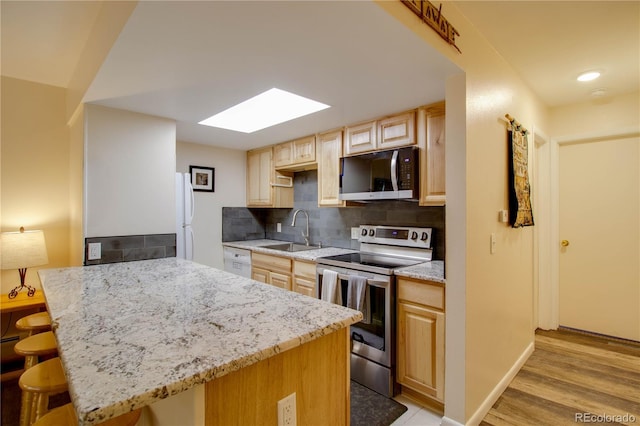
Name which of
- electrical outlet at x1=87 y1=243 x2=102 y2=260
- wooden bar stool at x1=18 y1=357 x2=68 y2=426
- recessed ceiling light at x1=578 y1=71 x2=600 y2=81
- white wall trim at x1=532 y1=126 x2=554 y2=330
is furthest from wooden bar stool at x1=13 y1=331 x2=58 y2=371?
white wall trim at x1=532 y1=126 x2=554 y2=330

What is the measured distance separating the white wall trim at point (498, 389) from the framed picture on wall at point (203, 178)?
11.0 ft

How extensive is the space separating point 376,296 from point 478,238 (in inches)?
32.1

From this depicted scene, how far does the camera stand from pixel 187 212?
3.04 meters

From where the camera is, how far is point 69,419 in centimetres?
108

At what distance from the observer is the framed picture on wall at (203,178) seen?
3664 millimetres

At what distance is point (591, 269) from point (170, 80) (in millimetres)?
4142

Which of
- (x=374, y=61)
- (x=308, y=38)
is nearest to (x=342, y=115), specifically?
(x=374, y=61)

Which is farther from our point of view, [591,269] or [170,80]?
[591,269]

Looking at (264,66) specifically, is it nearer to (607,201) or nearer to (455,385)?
(455,385)

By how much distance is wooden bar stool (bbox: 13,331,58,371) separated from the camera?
4.96 ft

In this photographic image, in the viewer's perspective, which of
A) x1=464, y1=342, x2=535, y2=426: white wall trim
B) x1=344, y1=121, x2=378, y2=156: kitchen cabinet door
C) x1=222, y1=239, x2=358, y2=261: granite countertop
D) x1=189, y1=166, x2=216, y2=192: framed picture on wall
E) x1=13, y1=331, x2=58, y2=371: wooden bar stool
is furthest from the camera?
x1=189, y1=166, x2=216, y2=192: framed picture on wall

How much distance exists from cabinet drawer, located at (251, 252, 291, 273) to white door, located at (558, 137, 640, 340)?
9.67ft

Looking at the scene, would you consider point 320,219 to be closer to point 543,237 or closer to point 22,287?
point 543,237

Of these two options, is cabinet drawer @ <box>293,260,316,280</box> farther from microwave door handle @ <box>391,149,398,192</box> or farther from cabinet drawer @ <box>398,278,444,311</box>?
microwave door handle @ <box>391,149,398,192</box>
